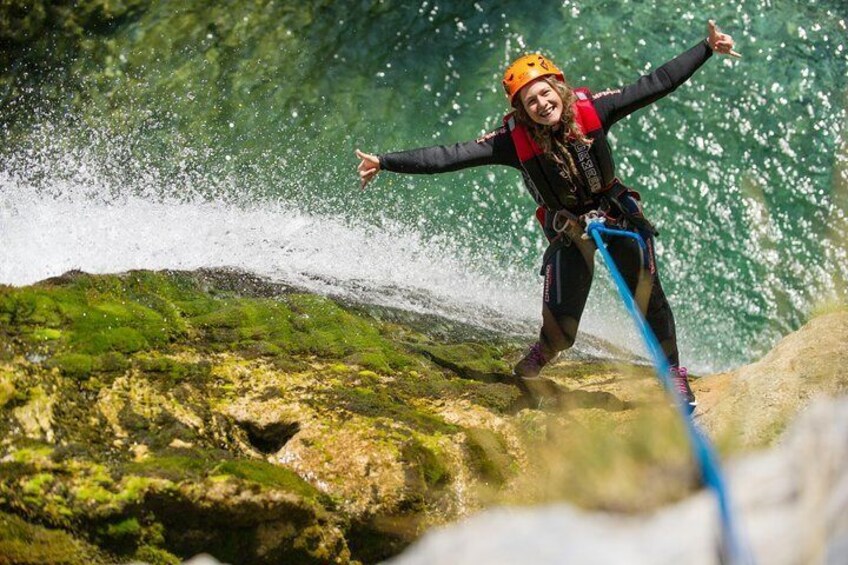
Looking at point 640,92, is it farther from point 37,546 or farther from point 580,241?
point 37,546

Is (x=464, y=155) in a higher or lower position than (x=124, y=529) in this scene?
higher

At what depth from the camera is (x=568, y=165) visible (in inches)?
197

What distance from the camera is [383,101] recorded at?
10219mm

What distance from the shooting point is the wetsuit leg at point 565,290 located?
526cm

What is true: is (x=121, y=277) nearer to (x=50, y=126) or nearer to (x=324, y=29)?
(x=50, y=126)

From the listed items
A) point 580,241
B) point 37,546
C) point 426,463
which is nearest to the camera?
point 37,546

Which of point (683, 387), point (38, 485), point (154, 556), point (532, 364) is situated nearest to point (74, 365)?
point (38, 485)

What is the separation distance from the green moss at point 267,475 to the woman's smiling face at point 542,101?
8.19 feet

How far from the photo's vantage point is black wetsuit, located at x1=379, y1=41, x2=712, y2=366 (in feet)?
16.8

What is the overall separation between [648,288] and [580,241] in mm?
555

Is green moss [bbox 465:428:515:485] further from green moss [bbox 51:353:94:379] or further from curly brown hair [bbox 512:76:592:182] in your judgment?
green moss [bbox 51:353:94:379]

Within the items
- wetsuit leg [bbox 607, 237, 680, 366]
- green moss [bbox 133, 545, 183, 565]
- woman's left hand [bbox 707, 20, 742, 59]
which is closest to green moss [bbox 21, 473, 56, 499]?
green moss [bbox 133, 545, 183, 565]

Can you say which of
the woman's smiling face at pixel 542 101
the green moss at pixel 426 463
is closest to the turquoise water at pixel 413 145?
the woman's smiling face at pixel 542 101

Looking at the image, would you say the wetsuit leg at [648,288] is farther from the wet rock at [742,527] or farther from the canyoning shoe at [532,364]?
the wet rock at [742,527]
